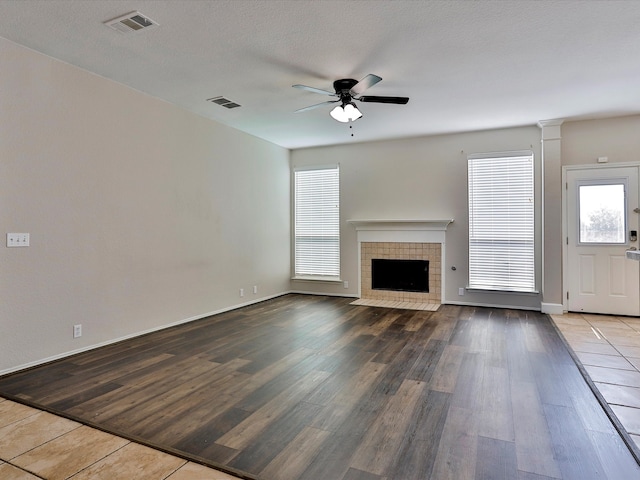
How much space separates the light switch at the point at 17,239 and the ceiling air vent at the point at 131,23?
1980mm

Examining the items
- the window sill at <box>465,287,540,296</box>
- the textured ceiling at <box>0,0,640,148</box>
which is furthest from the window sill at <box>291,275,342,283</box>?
the textured ceiling at <box>0,0,640,148</box>

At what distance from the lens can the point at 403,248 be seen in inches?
265

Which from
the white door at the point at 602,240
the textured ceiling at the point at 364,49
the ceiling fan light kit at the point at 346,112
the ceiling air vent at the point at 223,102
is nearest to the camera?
the textured ceiling at the point at 364,49

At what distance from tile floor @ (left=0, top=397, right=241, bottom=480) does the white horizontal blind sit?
541 centimetres

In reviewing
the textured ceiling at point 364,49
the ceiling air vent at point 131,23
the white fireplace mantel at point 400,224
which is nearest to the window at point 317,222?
the white fireplace mantel at point 400,224

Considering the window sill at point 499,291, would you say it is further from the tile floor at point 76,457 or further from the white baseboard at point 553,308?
the tile floor at point 76,457

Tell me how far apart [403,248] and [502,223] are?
5.43 ft

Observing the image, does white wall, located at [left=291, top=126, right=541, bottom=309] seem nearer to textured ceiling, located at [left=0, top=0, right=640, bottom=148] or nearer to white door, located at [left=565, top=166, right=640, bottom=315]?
white door, located at [left=565, top=166, right=640, bottom=315]

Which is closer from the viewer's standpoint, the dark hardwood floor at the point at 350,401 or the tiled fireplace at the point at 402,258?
the dark hardwood floor at the point at 350,401

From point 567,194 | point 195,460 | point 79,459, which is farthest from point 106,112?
point 567,194

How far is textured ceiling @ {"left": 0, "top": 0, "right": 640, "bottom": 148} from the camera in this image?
281cm

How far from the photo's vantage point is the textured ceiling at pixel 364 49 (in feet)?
9.23

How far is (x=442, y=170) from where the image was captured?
254 inches

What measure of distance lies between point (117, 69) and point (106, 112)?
19.7 inches
